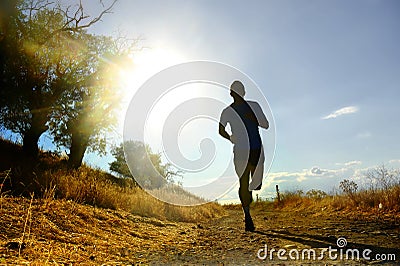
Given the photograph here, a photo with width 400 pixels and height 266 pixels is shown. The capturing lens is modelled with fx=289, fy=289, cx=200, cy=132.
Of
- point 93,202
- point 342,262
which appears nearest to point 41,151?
point 93,202

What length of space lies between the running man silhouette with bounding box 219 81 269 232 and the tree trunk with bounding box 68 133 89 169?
52.3ft

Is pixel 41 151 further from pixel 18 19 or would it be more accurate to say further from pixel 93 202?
pixel 93 202

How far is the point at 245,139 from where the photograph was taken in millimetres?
5164

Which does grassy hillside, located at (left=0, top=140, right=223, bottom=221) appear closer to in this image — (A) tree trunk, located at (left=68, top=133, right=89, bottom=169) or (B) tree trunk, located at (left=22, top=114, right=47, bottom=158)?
(B) tree trunk, located at (left=22, top=114, right=47, bottom=158)

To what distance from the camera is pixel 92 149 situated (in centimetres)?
2158

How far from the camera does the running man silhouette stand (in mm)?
4992

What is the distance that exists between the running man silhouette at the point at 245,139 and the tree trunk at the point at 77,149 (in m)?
16.0

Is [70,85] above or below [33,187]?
above

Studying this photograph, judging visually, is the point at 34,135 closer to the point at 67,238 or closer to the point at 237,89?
the point at 237,89

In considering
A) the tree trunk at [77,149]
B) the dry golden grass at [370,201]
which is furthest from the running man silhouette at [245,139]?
the tree trunk at [77,149]

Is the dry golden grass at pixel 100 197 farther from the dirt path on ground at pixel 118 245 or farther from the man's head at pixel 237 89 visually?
the man's head at pixel 237 89

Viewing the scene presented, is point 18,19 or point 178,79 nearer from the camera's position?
point 178,79

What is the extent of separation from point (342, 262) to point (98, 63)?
1932 cm

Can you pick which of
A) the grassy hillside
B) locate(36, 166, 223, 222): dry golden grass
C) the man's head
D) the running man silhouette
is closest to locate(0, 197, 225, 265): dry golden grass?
the grassy hillside
